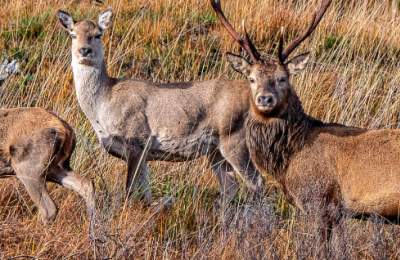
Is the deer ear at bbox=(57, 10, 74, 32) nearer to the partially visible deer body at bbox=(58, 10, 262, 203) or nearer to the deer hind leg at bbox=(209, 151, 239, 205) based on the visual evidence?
the partially visible deer body at bbox=(58, 10, 262, 203)

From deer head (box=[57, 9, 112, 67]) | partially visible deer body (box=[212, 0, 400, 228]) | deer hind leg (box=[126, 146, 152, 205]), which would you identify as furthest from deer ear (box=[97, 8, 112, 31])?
partially visible deer body (box=[212, 0, 400, 228])

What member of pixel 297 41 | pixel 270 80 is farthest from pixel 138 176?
pixel 297 41

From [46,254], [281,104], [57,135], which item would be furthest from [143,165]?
[46,254]

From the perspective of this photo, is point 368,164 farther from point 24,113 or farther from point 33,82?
point 33,82

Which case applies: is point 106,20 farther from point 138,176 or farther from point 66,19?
point 138,176

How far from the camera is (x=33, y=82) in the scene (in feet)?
36.8

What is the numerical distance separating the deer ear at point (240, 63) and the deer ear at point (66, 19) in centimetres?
200

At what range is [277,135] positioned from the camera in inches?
319

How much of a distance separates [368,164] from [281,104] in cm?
100

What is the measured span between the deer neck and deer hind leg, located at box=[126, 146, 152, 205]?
62cm

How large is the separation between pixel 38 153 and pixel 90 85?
1.43 meters

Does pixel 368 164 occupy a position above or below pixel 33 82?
above

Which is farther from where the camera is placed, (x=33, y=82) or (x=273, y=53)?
(x=273, y=53)

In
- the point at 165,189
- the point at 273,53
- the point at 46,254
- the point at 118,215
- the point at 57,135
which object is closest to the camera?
the point at 46,254
